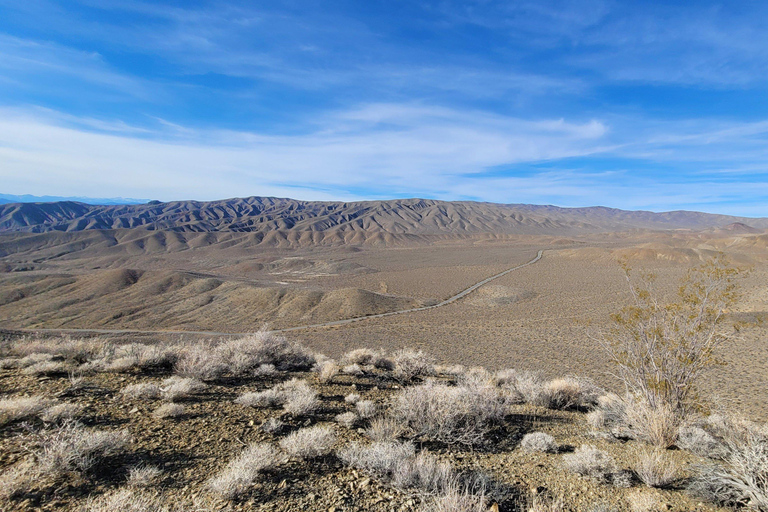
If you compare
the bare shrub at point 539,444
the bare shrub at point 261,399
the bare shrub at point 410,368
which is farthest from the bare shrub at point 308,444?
the bare shrub at point 410,368

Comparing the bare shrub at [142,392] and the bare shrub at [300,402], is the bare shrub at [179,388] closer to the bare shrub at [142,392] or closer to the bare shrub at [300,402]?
the bare shrub at [142,392]

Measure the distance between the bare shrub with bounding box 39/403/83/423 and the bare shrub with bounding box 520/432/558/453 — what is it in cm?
599

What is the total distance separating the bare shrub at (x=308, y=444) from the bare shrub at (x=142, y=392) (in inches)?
104

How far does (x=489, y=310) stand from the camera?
32.3 meters

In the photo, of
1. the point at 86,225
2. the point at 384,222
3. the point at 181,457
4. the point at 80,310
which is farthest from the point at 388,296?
the point at 86,225

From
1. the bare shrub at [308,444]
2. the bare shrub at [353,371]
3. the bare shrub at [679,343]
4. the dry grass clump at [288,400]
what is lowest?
the bare shrub at [353,371]

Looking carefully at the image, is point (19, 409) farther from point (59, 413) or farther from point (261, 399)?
point (261, 399)

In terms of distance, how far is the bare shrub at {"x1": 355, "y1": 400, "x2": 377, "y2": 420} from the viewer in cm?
571

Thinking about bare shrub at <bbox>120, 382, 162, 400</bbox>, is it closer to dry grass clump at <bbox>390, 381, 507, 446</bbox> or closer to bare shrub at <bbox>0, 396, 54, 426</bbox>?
bare shrub at <bbox>0, 396, 54, 426</bbox>

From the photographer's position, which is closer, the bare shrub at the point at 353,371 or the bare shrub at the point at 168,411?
the bare shrub at the point at 168,411

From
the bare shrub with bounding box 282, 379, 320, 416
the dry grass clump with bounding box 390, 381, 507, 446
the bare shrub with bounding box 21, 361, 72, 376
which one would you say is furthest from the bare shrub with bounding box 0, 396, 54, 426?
the dry grass clump with bounding box 390, 381, 507, 446

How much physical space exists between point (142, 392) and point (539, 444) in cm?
611

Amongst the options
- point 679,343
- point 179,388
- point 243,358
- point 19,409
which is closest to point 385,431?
point 179,388

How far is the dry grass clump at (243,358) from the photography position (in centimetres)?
688
